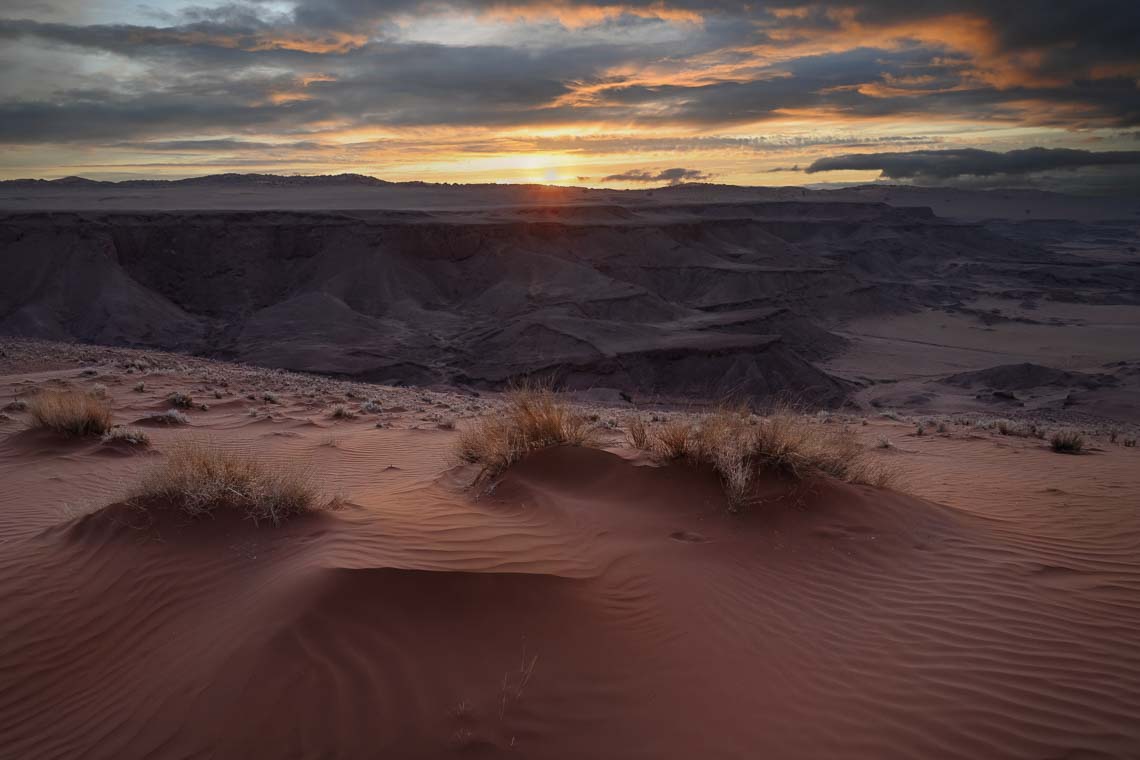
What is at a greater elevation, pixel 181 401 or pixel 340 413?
pixel 181 401

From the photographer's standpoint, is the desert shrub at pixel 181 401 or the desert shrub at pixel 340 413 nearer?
the desert shrub at pixel 181 401

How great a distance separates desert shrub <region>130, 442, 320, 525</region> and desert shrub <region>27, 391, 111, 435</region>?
4.99 meters

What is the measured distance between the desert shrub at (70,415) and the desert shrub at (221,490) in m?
4.99

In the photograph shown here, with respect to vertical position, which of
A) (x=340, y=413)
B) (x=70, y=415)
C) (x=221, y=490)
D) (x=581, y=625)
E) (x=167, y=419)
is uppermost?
(x=221, y=490)

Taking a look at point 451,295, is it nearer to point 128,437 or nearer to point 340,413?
point 340,413

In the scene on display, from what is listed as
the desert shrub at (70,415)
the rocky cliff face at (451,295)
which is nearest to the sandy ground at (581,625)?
the desert shrub at (70,415)

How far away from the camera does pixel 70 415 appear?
9602 millimetres

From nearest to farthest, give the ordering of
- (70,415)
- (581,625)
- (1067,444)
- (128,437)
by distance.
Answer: (581,625)
(128,437)
(70,415)
(1067,444)

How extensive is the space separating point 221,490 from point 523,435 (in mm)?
2768

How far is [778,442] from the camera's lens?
6.30 metres

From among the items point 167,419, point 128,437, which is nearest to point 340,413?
point 167,419

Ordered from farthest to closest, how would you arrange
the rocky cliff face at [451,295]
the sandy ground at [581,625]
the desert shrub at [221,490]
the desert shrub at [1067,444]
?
the rocky cliff face at [451,295] → the desert shrub at [1067,444] → the desert shrub at [221,490] → the sandy ground at [581,625]

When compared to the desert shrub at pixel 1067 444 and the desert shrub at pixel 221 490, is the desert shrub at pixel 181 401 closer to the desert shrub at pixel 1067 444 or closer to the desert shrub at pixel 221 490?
the desert shrub at pixel 221 490

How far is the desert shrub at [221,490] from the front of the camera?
5.42 meters
